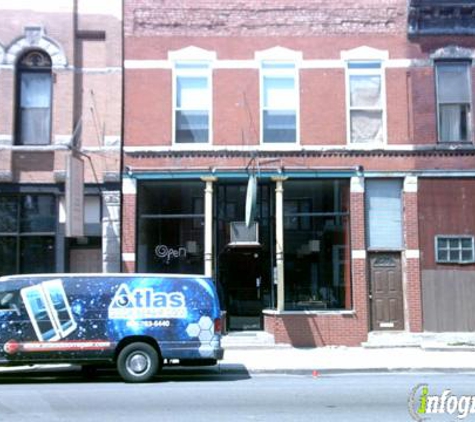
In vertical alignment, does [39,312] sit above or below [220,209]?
below

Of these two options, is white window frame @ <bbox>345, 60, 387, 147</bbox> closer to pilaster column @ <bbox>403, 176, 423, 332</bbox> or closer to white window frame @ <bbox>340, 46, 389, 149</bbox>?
white window frame @ <bbox>340, 46, 389, 149</bbox>

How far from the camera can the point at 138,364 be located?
1164cm

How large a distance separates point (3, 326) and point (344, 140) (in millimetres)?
9916

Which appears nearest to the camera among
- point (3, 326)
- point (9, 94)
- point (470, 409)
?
point (470, 409)

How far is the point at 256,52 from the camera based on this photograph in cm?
1744

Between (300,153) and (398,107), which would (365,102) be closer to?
(398,107)

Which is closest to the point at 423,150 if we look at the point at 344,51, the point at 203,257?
the point at 344,51

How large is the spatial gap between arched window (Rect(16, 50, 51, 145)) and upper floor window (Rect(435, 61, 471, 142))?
10.6 metres

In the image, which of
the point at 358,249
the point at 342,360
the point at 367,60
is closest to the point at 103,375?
the point at 342,360

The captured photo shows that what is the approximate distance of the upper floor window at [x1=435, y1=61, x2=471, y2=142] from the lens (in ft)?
56.8

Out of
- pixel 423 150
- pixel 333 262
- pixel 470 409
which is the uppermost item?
pixel 423 150

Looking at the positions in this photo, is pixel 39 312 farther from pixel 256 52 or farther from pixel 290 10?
pixel 290 10

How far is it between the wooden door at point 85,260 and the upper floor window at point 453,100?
979 cm

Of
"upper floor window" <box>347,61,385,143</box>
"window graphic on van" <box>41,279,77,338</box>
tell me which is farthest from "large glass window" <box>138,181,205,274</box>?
"window graphic on van" <box>41,279,77,338</box>
